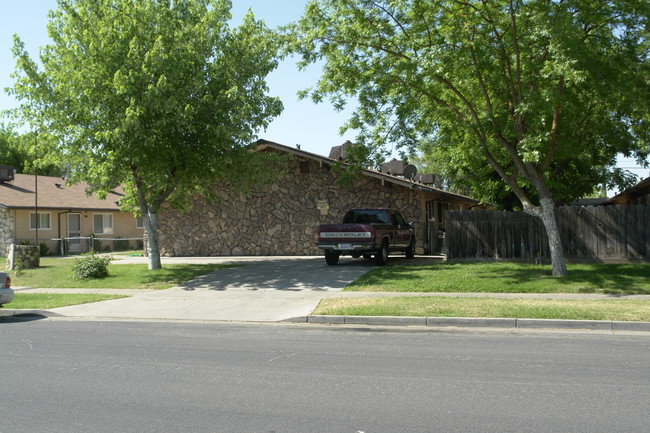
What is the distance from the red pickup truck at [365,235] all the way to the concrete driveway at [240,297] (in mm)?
605

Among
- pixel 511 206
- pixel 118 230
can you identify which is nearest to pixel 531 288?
pixel 511 206

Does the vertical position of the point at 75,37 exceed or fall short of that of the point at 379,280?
it exceeds it

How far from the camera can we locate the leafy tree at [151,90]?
16.4 m

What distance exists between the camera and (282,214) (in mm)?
25000

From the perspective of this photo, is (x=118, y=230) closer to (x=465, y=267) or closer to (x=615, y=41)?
(x=465, y=267)

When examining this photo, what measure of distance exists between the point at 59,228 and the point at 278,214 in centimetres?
1554

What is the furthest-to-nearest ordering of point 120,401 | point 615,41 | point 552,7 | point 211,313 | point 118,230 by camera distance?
point 118,230 → point 615,41 → point 552,7 → point 211,313 → point 120,401

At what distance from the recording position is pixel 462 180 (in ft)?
83.3

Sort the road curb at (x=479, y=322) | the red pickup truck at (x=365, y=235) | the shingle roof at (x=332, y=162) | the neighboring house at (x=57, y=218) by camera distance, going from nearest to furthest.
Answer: the road curb at (x=479, y=322), the red pickup truck at (x=365, y=235), the shingle roof at (x=332, y=162), the neighboring house at (x=57, y=218)

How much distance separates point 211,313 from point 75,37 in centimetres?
1054

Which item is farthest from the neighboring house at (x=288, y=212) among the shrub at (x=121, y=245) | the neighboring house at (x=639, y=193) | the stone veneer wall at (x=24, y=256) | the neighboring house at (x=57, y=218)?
the shrub at (x=121, y=245)

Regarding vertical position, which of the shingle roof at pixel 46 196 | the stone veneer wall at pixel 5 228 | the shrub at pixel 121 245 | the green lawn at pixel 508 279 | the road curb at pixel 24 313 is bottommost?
the road curb at pixel 24 313

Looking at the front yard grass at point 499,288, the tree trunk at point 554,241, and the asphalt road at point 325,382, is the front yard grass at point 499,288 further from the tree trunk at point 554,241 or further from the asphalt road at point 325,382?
the asphalt road at point 325,382

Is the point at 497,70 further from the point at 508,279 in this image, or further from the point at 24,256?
the point at 24,256
